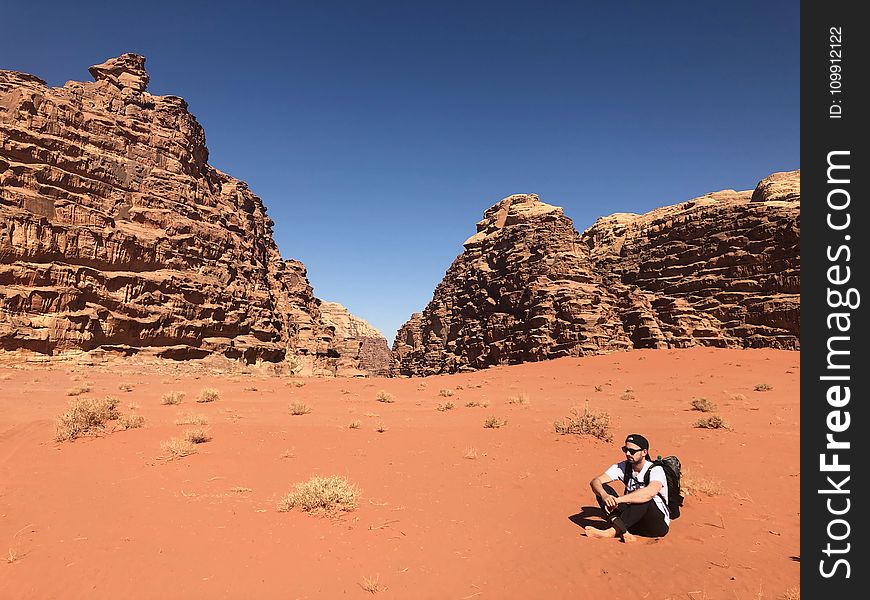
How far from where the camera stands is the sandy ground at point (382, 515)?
3.97m

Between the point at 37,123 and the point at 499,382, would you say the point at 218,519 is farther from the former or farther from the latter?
the point at 37,123

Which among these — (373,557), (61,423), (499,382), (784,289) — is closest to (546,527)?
(373,557)

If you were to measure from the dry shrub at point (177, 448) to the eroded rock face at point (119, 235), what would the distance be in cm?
3501

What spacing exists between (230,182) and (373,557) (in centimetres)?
6981

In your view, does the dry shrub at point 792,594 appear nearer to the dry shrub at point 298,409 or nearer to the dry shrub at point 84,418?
the dry shrub at point 84,418

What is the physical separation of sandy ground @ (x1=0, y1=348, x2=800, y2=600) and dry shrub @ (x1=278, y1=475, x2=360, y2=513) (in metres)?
0.12

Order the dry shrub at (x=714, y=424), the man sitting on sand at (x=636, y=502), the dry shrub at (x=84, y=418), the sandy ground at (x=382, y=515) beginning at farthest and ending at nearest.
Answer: the dry shrub at (x=714, y=424) < the dry shrub at (x=84, y=418) < the man sitting on sand at (x=636, y=502) < the sandy ground at (x=382, y=515)

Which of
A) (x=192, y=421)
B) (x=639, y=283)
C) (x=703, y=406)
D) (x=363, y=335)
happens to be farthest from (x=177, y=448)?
(x=363, y=335)

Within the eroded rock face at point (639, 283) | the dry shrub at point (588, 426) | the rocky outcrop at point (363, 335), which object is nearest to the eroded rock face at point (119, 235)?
the eroded rock face at point (639, 283)

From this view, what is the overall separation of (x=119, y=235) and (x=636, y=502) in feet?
153

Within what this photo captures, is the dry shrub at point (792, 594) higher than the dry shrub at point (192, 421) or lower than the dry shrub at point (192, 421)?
higher

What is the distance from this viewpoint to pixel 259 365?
46.5 metres

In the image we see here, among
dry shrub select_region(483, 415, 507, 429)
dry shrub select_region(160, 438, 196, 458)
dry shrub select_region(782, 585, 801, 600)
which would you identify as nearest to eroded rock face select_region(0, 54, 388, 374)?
dry shrub select_region(160, 438, 196, 458)

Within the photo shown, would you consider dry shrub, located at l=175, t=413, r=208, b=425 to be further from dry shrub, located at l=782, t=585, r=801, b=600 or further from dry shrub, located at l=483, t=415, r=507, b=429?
dry shrub, located at l=782, t=585, r=801, b=600
